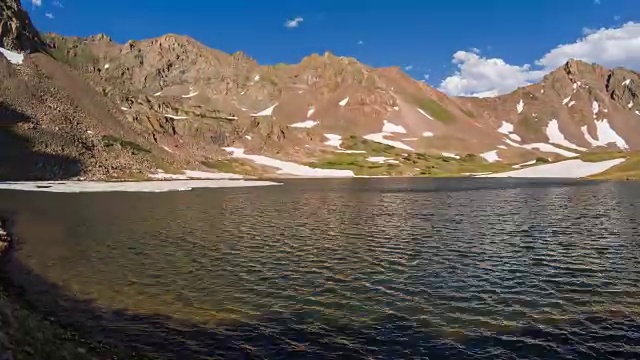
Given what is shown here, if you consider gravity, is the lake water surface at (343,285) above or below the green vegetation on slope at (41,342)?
below

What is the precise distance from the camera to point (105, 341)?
22562 mm

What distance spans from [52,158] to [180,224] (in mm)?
121849

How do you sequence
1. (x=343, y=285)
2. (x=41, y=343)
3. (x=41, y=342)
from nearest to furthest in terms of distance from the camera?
(x=41, y=343) → (x=41, y=342) → (x=343, y=285)

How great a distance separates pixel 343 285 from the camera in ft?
111

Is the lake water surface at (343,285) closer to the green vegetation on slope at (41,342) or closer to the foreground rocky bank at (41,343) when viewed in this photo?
the foreground rocky bank at (41,343)

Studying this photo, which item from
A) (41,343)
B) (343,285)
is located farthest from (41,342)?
(343,285)

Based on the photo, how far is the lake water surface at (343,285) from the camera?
23328 millimetres

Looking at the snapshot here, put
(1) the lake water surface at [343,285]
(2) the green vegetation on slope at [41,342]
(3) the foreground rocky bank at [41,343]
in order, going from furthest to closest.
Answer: (1) the lake water surface at [343,285] → (2) the green vegetation on slope at [41,342] → (3) the foreground rocky bank at [41,343]

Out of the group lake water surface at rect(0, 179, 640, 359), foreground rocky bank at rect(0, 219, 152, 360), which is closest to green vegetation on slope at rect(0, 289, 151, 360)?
foreground rocky bank at rect(0, 219, 152, 360)

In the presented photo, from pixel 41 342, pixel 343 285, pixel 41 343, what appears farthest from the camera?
pixel 343 285

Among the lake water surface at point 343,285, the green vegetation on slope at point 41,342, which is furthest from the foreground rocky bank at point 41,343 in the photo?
the lake water surface at point 343,285

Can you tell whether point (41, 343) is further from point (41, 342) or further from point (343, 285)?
point (343, 285)

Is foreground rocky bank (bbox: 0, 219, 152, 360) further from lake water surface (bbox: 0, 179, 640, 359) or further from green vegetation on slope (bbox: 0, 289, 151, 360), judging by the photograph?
lake water surface (bbox: 0, 179, 640, 359)

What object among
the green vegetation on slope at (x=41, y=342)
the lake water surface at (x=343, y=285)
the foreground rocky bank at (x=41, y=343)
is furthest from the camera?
the lake water surface at (x=343, y=285)
